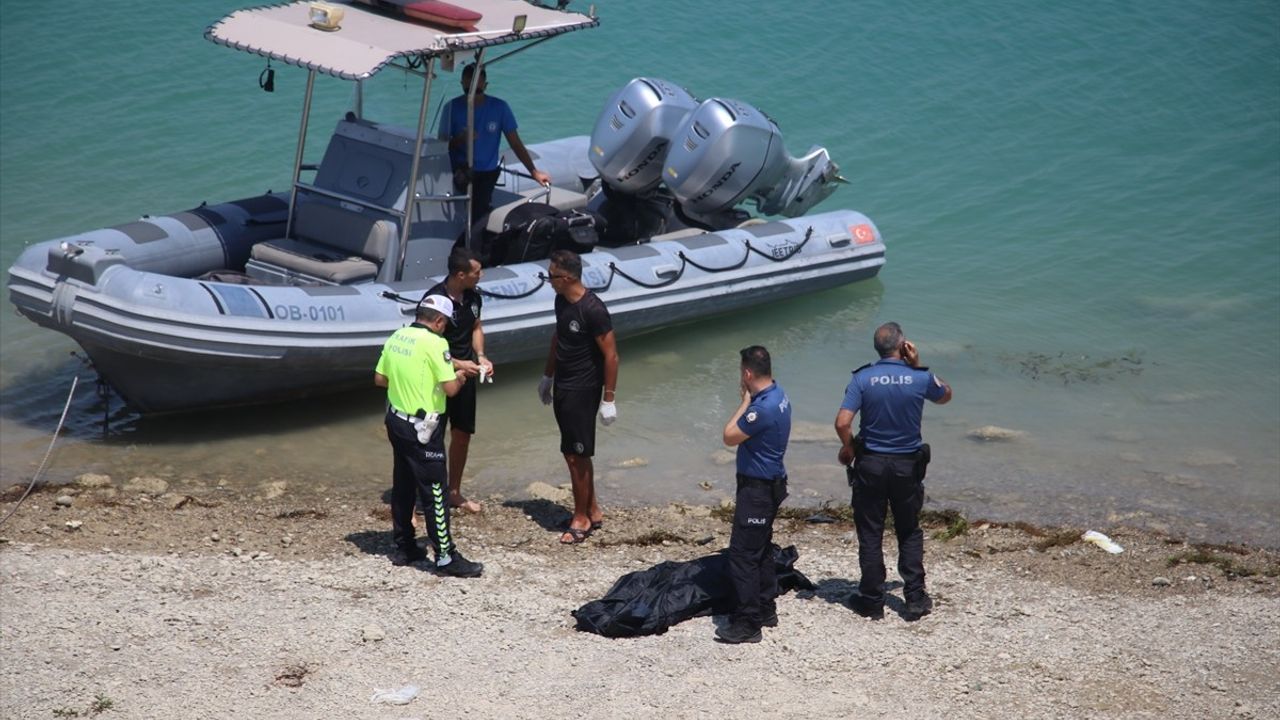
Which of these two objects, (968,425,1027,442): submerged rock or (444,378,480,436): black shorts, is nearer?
(444,378,480,436): black shorts

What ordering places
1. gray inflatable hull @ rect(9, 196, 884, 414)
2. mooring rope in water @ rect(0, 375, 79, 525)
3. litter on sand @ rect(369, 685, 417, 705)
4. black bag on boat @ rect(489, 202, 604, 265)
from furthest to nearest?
black bag on boat @ rect(489, 202, 604, 265) → gray inflatable hull @ rect(9, 196, 884, 414) → mooring rope in water @ rect(0, 375, 79, 525) → litter on sand @ rect(369, 685, 417, 705)

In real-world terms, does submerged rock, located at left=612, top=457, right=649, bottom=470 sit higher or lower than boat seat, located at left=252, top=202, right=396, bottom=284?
lower

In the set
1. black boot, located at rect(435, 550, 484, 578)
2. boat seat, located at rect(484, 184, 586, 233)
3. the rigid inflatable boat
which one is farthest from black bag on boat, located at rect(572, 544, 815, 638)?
boat seat, located at rect(484, 184, 586, 233)

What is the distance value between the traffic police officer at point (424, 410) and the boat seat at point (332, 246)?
2616mm

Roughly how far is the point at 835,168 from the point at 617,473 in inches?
162

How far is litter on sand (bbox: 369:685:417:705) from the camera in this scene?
506 cm

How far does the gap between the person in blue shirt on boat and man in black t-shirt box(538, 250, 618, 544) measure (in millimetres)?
2615

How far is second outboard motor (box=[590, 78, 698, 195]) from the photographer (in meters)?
10.2

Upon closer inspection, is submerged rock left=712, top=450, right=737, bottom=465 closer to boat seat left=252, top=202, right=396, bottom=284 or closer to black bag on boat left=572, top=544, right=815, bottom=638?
black bag on boat left=572, top=544, right=815, bottom=638

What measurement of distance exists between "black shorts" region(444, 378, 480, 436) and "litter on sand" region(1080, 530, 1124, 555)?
302 cm

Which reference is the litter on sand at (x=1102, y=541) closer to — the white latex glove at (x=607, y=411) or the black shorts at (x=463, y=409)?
the white latex glove at (x=607, y=411)

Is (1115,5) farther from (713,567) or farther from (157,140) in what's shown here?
(713,567)

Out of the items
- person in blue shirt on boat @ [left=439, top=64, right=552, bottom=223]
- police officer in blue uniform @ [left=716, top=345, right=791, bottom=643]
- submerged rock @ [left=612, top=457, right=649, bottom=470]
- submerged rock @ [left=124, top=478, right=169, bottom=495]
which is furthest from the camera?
person in blue shirt on boat @ [left=439, top=64, right=552, bottom=223]

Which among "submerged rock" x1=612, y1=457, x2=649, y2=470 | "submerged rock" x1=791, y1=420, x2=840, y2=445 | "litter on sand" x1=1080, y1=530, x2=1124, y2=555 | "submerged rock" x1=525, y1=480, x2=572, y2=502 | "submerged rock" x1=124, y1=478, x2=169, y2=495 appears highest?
"litter on sand" x1=1080, y1=530, x2=1124, y2=555
